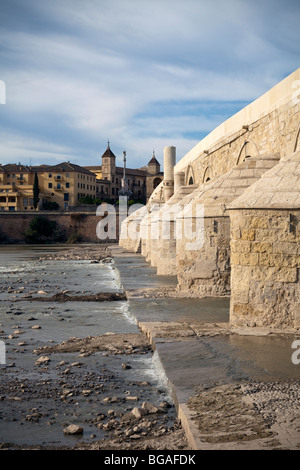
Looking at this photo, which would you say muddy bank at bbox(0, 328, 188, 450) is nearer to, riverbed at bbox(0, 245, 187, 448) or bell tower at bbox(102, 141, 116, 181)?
riverbed at bbox(0, 245, 187, 448)

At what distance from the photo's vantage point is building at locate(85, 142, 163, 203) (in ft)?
278

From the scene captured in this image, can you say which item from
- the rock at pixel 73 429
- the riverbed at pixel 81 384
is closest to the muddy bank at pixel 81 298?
the riverbed at pixel 81 384

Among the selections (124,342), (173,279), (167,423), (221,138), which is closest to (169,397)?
(167,423)

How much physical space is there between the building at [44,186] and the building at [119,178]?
32.3 feet

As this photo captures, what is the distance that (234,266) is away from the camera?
670cm

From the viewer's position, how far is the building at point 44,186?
6888cm

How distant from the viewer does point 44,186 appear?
71812mm

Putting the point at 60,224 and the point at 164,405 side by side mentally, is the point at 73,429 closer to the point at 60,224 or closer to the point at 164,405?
the point at 164,405

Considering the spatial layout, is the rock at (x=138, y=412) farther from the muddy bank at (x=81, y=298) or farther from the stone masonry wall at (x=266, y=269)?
the muddy bank at (x=81, y=298)

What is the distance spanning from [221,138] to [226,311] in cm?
906

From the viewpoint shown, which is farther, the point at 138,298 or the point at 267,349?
the point at 138,298

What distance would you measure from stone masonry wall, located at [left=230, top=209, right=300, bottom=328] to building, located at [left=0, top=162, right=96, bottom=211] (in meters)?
63.5

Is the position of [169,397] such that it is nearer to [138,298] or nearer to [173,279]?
[138,298]

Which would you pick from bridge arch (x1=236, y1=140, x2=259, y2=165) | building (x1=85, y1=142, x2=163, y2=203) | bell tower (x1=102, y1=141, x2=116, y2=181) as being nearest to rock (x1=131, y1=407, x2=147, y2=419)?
bridge arch (x1=236, y1=140, x2=259, y2=165)
